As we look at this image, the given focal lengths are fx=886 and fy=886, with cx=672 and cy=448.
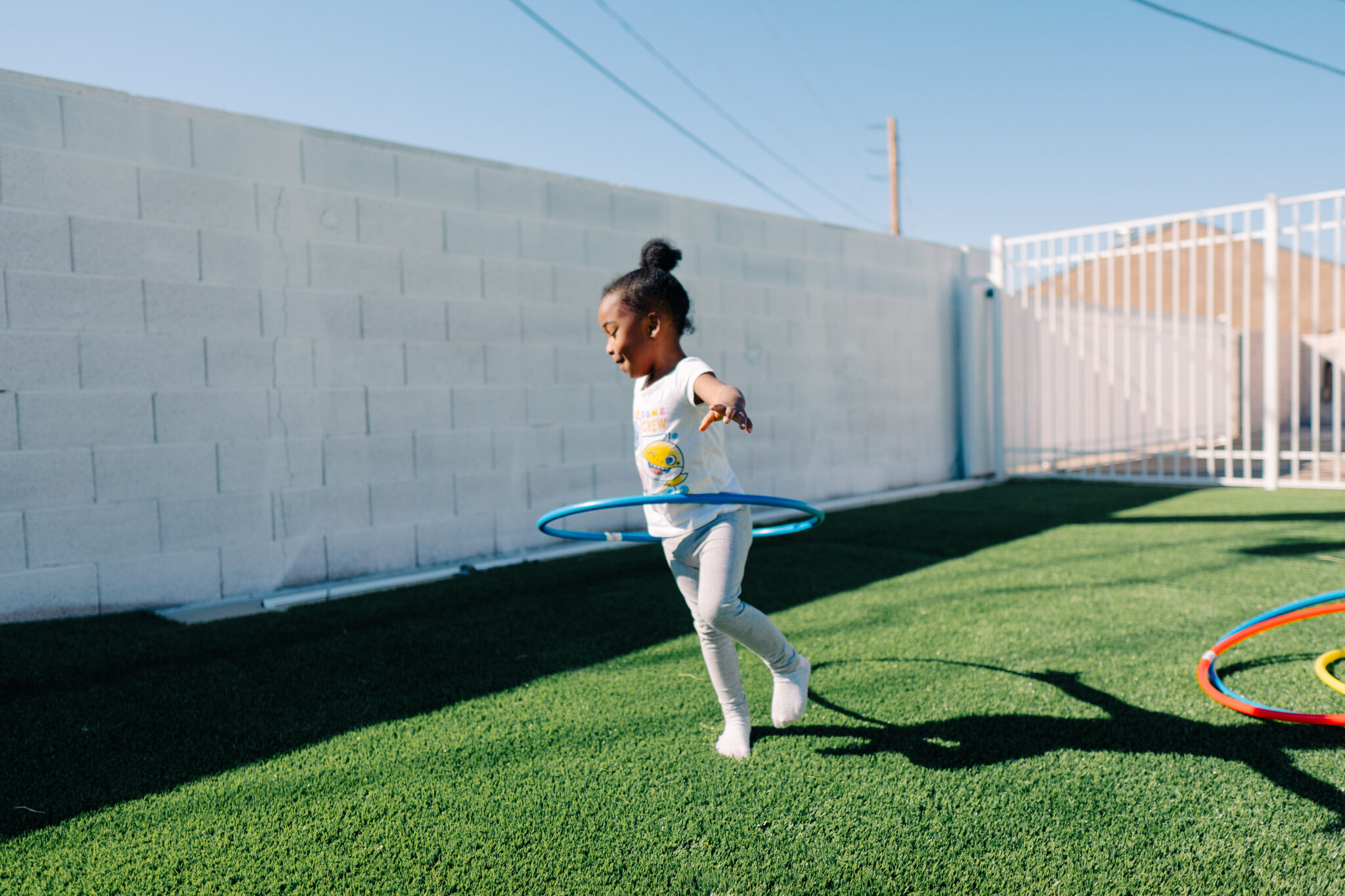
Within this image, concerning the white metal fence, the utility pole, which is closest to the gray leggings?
the white metal fence

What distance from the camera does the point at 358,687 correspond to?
3393 mm

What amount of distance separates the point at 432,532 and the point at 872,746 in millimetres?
3732

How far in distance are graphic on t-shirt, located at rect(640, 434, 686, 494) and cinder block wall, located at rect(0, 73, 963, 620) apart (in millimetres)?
3280

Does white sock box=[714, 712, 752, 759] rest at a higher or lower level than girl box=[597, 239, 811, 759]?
lower

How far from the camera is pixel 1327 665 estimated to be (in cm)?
334

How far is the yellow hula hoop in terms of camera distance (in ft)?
9.52

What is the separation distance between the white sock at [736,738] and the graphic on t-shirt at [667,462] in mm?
763

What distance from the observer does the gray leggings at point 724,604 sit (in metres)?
2.56

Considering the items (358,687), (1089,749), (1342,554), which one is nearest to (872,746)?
(1089,749)

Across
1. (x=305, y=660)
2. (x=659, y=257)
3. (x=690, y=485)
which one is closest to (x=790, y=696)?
(x=690, y=485)

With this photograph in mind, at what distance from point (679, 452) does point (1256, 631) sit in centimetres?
198

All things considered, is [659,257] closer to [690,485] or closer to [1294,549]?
[690,485]

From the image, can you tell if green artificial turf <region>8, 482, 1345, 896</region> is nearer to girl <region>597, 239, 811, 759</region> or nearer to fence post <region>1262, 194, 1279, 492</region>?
girl <region>597, 239, 811, 759</region>

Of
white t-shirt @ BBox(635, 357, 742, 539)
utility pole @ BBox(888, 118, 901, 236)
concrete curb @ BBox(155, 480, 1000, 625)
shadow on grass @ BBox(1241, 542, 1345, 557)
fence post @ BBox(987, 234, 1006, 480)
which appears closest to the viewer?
white t-shirt @ BBox(635, 357, 742, 539)
